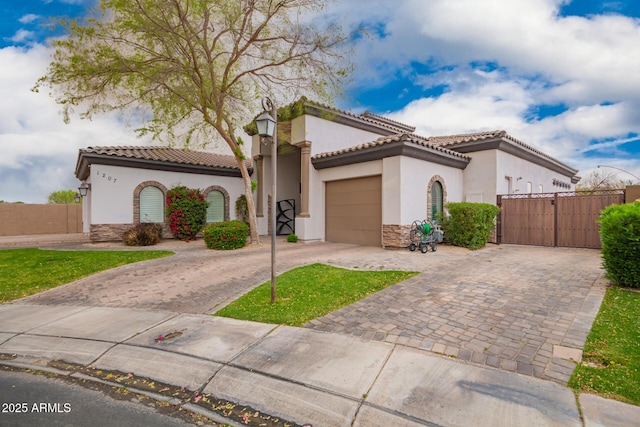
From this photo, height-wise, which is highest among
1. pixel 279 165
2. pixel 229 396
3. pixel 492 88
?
pixel 492 88

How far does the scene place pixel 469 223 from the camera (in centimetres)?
1144

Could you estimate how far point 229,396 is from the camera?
10.2 feet

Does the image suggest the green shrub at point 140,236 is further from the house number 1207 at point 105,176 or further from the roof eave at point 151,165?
the roof eave at point 151,165

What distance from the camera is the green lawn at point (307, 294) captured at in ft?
16.7

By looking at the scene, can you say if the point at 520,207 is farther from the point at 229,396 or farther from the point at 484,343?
the point at 229,396

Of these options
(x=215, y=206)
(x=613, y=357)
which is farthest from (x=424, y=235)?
(x=215, y=206)

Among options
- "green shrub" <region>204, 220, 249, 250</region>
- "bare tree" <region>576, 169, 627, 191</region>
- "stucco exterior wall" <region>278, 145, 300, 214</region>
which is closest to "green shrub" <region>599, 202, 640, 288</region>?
"green shrub" <region>204, 220, 249, 250</region>

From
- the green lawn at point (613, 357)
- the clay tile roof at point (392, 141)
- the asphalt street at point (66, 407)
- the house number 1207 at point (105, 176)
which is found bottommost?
the asphalt street at point (66, 407)

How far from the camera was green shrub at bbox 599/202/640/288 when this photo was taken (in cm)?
579

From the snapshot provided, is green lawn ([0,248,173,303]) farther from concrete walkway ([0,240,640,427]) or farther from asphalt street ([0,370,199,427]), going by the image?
asphalt street ([0,370,199,427])

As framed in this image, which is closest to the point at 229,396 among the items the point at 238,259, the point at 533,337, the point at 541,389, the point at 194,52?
the point at 541,389

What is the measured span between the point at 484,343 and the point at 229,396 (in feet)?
10.5

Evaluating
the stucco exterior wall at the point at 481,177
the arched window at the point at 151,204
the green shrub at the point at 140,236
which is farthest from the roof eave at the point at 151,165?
the stucco exterior wall at the point at 481,177

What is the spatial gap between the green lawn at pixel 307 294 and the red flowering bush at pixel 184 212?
9322 mm
